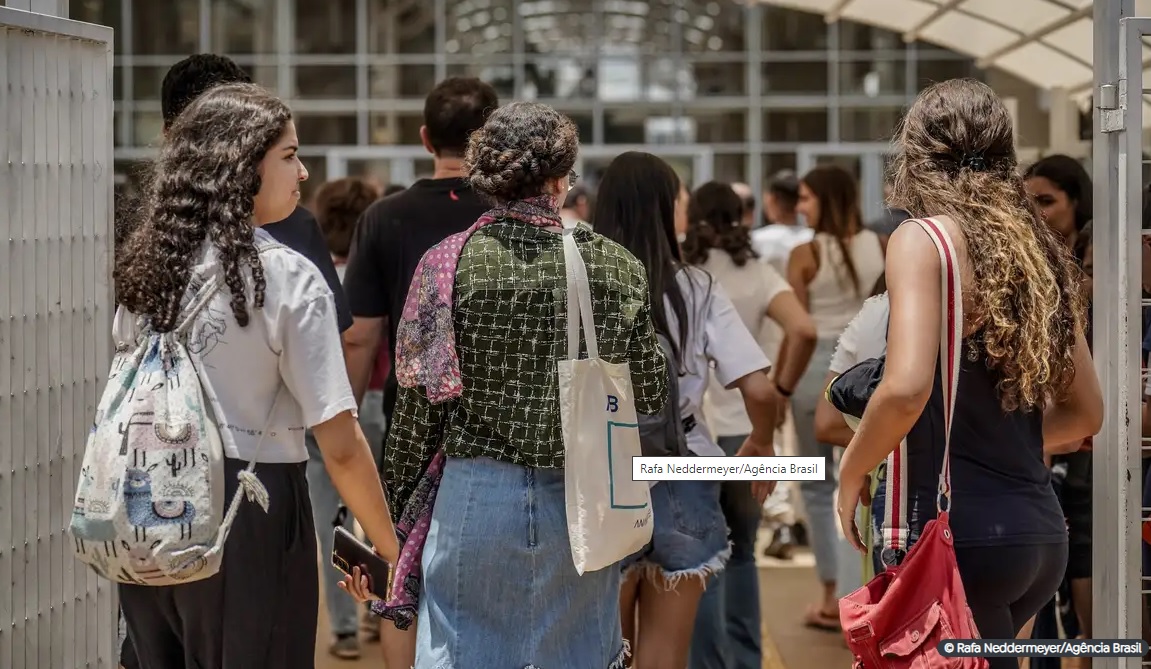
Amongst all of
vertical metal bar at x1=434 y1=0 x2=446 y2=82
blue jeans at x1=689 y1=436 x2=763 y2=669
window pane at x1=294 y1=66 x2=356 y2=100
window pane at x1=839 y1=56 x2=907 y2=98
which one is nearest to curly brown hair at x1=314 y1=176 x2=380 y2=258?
blue jeans at x1=689 y1=436 x2=763 y2=669

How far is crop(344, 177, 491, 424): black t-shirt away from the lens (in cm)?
462

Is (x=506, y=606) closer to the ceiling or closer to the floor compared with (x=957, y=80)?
closer to the floor

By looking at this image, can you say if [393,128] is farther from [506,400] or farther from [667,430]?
[506,400]

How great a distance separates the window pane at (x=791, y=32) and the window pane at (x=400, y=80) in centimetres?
512

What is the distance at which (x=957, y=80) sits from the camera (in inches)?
131

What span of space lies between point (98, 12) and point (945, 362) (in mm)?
15506

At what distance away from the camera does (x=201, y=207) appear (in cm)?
306

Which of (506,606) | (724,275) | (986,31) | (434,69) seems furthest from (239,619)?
(434,69)

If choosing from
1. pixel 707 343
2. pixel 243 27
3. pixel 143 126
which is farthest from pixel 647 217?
pixel 143 126

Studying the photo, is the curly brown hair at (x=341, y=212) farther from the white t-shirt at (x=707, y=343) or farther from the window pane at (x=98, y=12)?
Result: the window pane at (x=98, y=12)

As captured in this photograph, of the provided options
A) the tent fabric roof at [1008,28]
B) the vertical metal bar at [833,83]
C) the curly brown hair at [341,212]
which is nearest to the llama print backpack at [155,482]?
the curly brown hair at [341,212]

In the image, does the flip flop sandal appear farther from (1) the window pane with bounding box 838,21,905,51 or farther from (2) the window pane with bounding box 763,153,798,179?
(1) the window pane with bounding box 838,21,905,51

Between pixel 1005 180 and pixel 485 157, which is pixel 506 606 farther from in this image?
pixel 1005 180

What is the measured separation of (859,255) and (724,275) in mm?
1537
